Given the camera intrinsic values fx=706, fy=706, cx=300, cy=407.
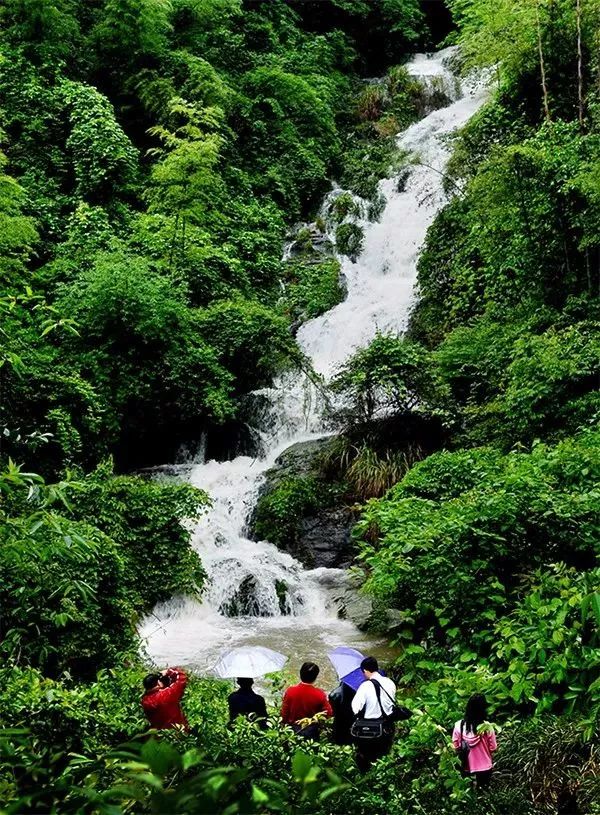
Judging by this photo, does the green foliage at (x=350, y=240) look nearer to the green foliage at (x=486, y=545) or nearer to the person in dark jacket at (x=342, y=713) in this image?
the green foliage at (x=486, y=545)

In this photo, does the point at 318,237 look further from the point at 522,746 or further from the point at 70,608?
the point at 522,746

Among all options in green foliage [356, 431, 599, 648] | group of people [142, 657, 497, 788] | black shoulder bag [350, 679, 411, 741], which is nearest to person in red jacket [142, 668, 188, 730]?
group of people [142, 657, 497, 788]

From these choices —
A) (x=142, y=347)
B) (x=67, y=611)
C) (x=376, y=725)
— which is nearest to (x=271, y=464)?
(x=142, y=347)

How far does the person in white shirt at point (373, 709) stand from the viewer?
446cm

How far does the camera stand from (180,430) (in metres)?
14.7

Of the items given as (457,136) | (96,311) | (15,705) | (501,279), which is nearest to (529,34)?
(457,136)

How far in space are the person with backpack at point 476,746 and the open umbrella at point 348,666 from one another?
77cm

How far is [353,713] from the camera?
4.60 metres

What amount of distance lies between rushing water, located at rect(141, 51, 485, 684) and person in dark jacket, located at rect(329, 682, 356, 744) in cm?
406

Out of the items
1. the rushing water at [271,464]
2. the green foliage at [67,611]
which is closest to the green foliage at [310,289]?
the rushing water at [271,464]

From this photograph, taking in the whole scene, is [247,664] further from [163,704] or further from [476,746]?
[476,746]

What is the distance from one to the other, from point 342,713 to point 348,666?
0.45 meters

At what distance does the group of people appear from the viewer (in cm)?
423

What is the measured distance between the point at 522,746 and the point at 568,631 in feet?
2.67
